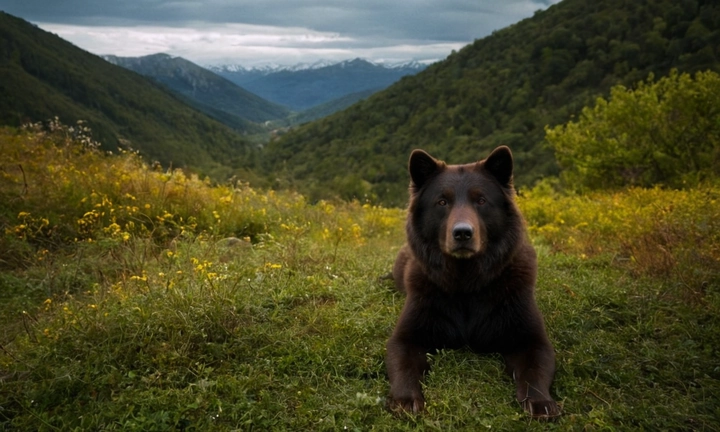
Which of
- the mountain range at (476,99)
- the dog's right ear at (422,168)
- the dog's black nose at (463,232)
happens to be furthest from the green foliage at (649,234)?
the mountain range at (476,99)

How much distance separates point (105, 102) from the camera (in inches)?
5448

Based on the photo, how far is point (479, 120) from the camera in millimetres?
76125

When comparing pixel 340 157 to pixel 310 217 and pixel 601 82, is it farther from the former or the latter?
pixel 310 217

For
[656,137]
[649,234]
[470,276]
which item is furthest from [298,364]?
[656,137]

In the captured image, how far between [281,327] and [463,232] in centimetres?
199

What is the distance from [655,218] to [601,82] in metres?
71.5

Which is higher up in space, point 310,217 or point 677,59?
point 677,59

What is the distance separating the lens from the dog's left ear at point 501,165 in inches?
156

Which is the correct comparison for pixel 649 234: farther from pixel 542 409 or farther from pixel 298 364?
pixel 298 364

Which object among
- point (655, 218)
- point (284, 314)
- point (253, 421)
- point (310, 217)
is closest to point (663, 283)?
point (655, 218)

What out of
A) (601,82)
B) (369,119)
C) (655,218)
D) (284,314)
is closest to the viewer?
(284,314)

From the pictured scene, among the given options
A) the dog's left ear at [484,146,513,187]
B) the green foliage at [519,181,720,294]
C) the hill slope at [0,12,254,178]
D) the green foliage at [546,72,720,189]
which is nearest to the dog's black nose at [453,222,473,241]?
the dog's left ear at [484,146,513,187]

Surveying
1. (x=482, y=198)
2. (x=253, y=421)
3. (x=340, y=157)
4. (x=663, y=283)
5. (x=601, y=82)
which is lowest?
(x=340, y=157)

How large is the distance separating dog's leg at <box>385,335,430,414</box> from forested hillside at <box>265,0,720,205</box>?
144 ft
